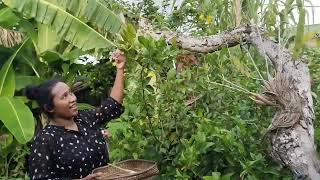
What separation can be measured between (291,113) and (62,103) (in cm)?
114

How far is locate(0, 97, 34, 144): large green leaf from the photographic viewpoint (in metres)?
4.97

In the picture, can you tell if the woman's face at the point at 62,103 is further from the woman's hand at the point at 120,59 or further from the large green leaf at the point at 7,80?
the large green leaf at the point at 7,80

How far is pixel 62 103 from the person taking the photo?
8.99 feet

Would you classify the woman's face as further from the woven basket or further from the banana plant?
the banana plant

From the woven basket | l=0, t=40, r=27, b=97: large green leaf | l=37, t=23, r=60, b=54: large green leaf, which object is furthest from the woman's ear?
l=37, t=23, r=60, b=54: large green leaf

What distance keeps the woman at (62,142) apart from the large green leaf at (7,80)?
317 centimetres

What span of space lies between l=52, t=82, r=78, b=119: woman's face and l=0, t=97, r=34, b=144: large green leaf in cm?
230

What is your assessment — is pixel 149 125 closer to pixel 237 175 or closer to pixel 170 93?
pixel 170 93

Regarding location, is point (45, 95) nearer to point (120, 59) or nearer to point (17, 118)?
point (120, 59)

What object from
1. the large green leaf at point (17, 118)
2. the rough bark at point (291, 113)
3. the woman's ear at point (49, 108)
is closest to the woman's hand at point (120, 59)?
the woman's ear at point (49, 108)

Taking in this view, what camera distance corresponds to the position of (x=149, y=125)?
3.18 metres

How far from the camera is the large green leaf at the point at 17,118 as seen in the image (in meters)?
4.97

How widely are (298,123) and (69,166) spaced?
1.15 meters

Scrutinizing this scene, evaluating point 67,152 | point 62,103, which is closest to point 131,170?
point 67,152
